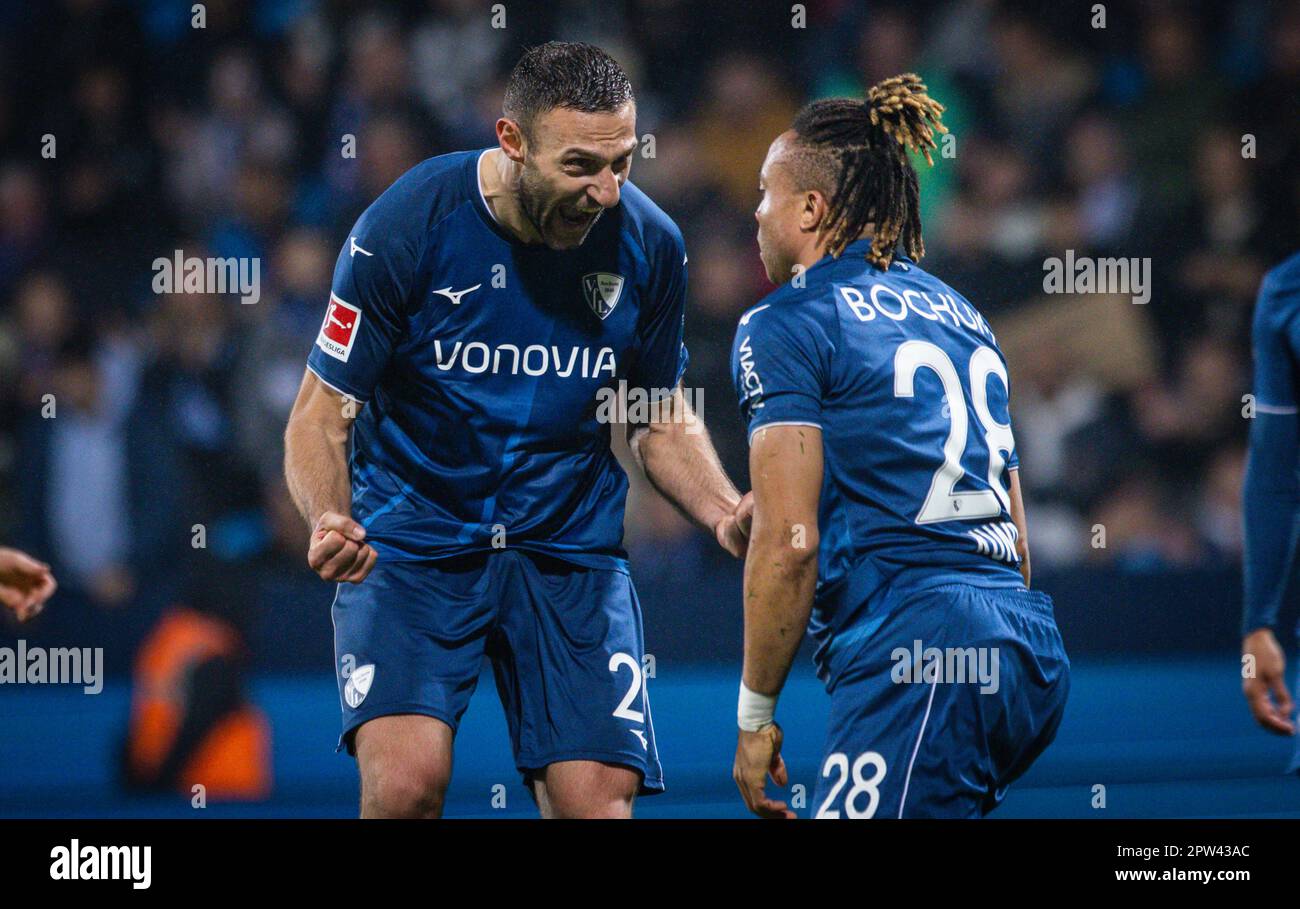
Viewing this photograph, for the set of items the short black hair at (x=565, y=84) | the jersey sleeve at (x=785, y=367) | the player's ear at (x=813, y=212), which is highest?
the short black hair at (x=565, y=84)

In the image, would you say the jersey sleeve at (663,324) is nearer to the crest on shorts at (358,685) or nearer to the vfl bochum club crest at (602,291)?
the vfl bochum club crest at (602,291)

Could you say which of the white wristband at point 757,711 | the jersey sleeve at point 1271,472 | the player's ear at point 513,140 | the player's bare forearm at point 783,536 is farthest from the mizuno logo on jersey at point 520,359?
the jersey sleeve at point 1271,472

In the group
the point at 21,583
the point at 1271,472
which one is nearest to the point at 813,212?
the point at 1271,472

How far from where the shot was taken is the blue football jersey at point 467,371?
3.03m

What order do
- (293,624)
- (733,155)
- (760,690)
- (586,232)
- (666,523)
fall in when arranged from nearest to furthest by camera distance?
1. (760,690)
2. (586,232)
3. (293,624)
4. (666,523)
5. (733,155)

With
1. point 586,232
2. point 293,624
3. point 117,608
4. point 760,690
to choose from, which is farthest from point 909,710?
point 117,608

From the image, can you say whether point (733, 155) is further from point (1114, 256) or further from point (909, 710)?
point (909, 710)

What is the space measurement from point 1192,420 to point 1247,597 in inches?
114

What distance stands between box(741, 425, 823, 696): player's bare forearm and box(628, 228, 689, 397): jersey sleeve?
68cm

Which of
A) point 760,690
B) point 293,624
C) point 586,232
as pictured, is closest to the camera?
point 760,690

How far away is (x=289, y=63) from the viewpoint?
611 cm

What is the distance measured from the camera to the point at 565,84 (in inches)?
117

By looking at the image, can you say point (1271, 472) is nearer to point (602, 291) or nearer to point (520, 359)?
point (602, 291)
